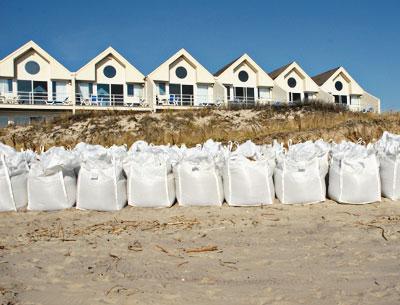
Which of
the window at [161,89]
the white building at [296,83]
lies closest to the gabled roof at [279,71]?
the white building at [296,83]

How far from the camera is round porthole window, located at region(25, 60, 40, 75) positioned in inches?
1051

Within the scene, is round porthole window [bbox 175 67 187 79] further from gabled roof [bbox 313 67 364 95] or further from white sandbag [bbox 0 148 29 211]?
white sandbag [bbox 0 148 29 211]

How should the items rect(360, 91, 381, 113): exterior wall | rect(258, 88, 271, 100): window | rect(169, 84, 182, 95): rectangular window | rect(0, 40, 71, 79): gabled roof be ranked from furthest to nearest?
rect(360, 91, 381, 113): exterior wall, rect(258, 88, 271, 100): window, rect(169, 84, 182, 95): rectangular window, rect(0, 40, 71, 79): gabled roof

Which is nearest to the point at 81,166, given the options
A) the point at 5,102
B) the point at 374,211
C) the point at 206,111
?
the point at 374,211

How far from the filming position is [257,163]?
19.7 feet

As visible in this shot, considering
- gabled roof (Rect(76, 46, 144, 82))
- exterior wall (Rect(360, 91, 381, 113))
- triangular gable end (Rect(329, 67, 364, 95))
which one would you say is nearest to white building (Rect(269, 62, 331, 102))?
triangular gable end (Rect(329, 67, 364, 95))

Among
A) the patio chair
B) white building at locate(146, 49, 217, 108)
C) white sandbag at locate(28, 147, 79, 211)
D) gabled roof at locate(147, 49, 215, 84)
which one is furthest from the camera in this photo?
white building at locate(146, 49, 217, 108)

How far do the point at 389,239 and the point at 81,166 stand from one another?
3939mm

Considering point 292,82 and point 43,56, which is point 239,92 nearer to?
point 292,82

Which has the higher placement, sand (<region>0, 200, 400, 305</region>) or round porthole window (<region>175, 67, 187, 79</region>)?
round porthole window (<region>175, 67, 187, 79</region>)

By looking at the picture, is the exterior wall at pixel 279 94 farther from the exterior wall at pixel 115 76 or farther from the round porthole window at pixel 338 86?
the exterior wall at pixel 115 76

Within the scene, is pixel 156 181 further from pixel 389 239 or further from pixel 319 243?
pixel 389 239

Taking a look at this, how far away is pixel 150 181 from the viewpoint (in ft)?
19.8

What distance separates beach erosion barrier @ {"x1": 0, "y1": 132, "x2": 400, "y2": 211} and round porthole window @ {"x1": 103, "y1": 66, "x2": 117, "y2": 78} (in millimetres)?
22792
